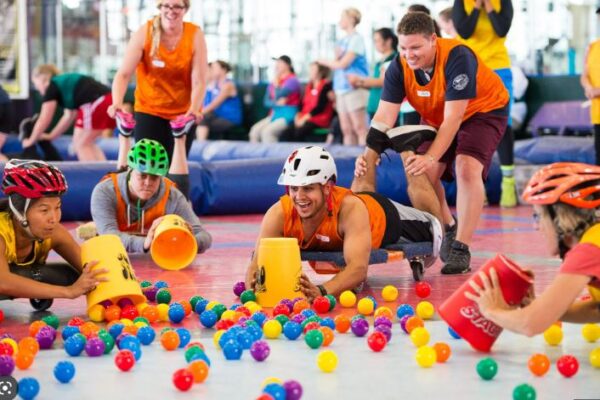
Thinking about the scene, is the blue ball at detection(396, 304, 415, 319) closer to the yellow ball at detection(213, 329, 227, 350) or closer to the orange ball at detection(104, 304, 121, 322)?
the yellow ball at detection(213, 329, 227, 350)

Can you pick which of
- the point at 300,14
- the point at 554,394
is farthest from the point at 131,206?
the point at 300,14

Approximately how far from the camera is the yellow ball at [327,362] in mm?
3748

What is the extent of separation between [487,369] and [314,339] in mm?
818

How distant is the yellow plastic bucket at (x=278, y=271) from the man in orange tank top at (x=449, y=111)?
113 centimetres

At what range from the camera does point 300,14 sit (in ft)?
58.7

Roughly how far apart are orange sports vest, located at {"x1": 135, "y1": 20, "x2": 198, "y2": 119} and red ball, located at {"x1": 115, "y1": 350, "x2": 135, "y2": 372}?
4175 mm

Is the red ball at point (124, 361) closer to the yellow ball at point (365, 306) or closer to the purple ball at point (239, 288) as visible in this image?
the yellow ball at point (365, 306)

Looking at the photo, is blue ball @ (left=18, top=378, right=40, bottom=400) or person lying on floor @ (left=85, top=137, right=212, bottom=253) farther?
person lying on floor @ (left=85, top=137, right=212, bottom=253)

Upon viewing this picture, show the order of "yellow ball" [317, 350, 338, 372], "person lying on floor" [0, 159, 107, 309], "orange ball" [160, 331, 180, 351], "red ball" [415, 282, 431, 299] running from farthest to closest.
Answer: "red ball" [415, 282, 431, 299], "person lying on floor" [0, 159, 107, 309], "orange ball" [160, 331, 180, 351], "yellow ball" [317, 350, 338, 372]

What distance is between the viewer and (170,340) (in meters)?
4.14

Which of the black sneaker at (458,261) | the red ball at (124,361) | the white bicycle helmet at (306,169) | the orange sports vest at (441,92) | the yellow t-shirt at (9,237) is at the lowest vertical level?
the black sneaker at (458,261)

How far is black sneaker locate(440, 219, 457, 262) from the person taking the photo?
21.6 ft

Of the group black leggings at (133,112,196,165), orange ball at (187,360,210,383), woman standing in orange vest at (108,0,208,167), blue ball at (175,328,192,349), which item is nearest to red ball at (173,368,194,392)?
orange ball at (187,360,210,383)

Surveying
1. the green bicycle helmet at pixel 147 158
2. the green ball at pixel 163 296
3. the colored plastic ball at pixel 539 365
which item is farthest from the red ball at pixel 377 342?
the green bicycle helmet at pixel 147 158
